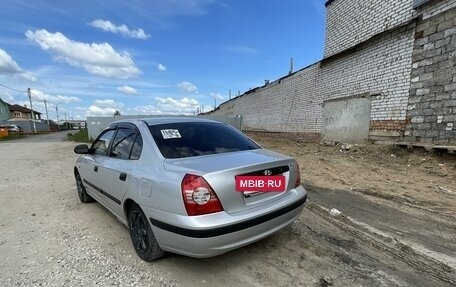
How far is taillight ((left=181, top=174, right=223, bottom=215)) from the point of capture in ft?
7.36

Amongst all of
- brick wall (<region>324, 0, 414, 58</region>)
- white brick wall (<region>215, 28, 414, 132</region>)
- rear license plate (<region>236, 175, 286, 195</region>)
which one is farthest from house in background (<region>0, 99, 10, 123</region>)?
rear license plate (<region>236, 175, 286, 195</region>)

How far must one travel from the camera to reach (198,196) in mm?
2240

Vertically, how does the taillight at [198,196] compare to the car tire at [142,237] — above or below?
above

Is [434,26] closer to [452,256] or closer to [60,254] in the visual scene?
[452,256]

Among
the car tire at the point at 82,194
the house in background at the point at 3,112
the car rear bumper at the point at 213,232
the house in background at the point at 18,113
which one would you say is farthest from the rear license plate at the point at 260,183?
the house in background at the point at 18,113

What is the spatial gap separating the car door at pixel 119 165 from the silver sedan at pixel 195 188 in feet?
0.04

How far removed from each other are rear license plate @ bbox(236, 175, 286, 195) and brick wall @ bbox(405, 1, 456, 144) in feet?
20.9

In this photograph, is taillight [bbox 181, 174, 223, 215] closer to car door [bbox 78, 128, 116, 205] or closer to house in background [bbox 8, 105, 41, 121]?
car door [bbox 78, 128, 116, 205]

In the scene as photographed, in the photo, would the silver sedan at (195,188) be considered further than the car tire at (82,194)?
No

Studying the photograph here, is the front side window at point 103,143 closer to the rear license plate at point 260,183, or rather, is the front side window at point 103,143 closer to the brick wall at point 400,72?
the rear license plate at point 260,183

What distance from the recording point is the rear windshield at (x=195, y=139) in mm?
2809

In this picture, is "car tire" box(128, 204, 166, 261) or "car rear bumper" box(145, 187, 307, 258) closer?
"car rear bumper" box(145, 187, 307, 258)

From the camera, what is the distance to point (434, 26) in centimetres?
724

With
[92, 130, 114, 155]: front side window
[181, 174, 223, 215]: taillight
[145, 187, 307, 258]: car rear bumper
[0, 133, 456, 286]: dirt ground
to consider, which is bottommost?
[0, 133, 456, 286]: dirt ground
